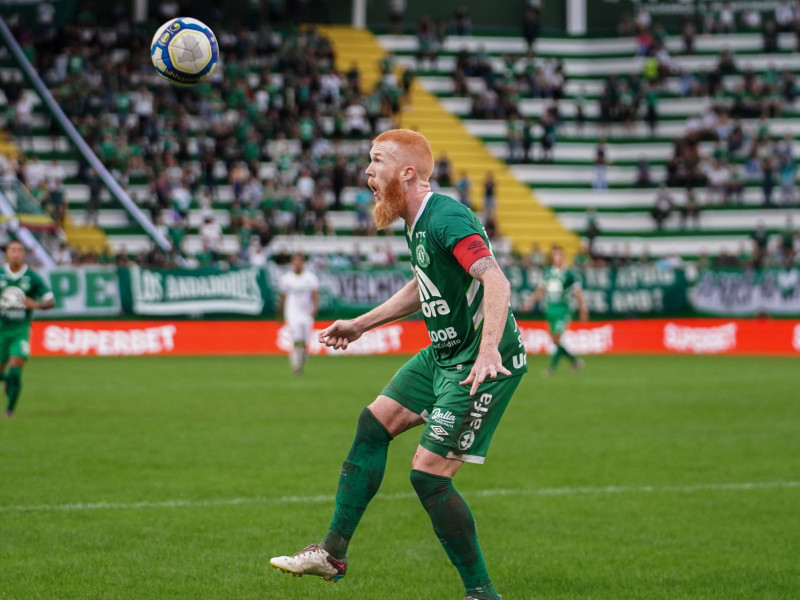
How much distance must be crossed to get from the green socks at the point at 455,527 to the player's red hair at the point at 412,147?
1639mm

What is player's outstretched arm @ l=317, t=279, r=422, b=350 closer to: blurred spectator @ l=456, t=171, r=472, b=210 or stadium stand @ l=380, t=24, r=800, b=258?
blurred spectator @ l=456, t=171, r=472, b=210

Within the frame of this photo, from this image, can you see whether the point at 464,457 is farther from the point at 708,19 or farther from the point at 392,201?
the point at 708,19

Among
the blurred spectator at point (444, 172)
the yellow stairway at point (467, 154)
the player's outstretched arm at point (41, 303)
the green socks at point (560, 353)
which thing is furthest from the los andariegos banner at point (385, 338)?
the player's outstretched arm at point (41, 303)

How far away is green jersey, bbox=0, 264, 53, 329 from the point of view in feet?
49.1

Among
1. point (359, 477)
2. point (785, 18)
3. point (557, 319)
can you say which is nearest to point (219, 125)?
point (557, 319)

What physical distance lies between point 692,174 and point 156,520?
3727 centimetres

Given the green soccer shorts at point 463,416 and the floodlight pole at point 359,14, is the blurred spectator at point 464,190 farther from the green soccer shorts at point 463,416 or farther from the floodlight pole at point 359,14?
the green soccer shorts at point 463,416

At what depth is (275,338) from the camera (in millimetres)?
29422

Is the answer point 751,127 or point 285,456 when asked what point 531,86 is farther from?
point 285,456

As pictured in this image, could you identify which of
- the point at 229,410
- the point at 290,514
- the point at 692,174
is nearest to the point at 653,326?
the point at 692,174

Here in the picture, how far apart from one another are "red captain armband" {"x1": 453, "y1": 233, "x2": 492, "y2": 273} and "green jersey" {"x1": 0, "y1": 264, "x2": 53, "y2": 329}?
10.2m

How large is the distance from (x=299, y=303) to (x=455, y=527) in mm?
17661

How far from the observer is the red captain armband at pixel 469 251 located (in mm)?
5906

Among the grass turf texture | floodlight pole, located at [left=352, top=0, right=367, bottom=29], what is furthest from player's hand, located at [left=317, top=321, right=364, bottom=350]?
floodlight pole, located at [left=352, top=0, right=367, bottom=29]
